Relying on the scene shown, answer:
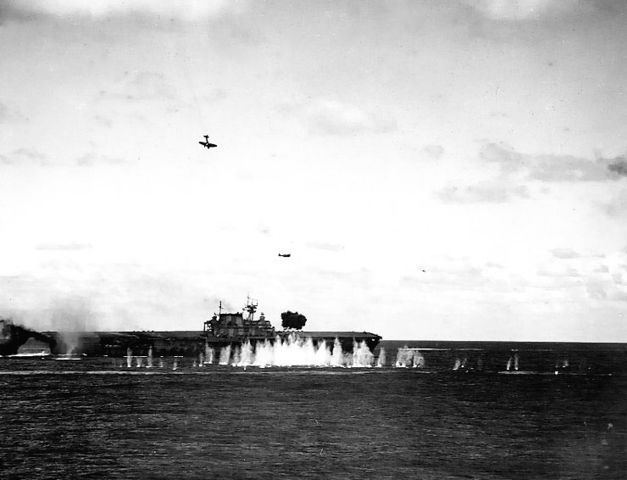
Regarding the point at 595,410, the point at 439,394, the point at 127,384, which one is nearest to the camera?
the point at 595,410

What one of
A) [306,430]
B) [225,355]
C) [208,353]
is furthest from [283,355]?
[306,430]

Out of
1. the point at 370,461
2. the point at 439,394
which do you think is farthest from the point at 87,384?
the point at 370,461

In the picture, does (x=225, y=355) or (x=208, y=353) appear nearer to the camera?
(x=225, y=355)

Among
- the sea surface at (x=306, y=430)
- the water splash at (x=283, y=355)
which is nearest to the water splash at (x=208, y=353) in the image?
the water splash at (x=283, y=355)

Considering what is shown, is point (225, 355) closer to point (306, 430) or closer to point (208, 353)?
point (208, 353)

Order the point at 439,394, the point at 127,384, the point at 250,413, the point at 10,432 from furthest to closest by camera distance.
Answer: the point at 127,384 < the point at 439,394 < the point at 250,413 < the point at 10,432

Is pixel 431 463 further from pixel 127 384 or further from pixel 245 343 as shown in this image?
pixel 245 343

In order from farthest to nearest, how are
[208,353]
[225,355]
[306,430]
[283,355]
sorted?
1. [283,355]
2. [208,353]
3. [225,355]
4. [306,430]
